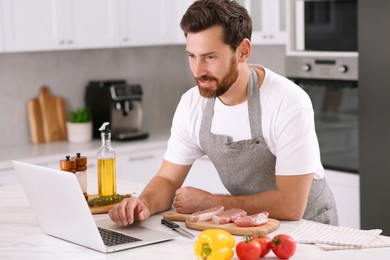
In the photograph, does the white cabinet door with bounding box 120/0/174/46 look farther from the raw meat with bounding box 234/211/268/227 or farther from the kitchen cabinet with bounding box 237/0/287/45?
the raw meat with bounding box 234/211/268/227

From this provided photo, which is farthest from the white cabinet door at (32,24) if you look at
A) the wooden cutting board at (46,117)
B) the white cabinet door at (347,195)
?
the white cabinet door at (347,195)

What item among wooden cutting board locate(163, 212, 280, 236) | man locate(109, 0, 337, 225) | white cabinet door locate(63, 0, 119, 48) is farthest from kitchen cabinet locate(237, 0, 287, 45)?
wooden cutting board locate(163, 212, 280, 236)

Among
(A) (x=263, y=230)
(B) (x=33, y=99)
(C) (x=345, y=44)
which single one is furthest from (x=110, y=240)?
(B) (x=33, y=99)

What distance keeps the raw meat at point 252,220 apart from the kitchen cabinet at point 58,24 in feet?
9.07

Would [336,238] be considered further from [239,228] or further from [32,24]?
[32,24]

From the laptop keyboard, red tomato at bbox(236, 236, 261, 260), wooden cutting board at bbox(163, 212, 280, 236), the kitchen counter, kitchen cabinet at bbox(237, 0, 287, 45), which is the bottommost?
the kitchen counter

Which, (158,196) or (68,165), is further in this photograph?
(158,196)

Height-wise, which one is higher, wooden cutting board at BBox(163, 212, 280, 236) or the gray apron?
the gray apron

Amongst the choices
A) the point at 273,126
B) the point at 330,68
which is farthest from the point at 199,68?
the point at 330,68

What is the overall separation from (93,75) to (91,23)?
0.62 metres

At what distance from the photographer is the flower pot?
5.39 metres

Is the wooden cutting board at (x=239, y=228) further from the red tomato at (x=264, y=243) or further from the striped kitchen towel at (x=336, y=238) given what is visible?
the red tomato at (x=264, y=243)

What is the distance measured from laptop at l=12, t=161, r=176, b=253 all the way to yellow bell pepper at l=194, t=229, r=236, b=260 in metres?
0.29

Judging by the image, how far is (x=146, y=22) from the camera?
217 inches
